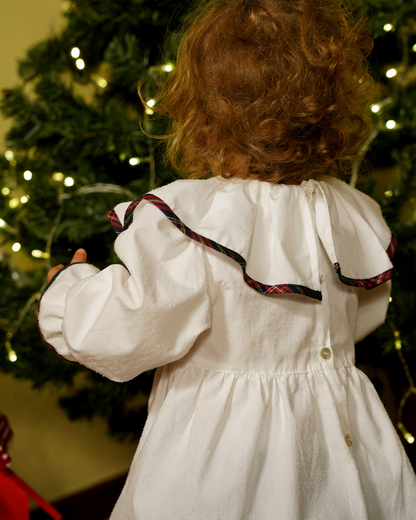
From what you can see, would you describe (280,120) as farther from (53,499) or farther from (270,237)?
(53,499)

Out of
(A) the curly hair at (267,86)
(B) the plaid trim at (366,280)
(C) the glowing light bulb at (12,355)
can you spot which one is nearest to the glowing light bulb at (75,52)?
(A) the curly hair at (267,86)

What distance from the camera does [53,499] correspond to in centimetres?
126

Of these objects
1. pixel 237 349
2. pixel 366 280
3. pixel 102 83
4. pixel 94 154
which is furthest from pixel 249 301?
pixel 102 83

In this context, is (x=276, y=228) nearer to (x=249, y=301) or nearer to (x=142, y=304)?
(x=249, y=301)

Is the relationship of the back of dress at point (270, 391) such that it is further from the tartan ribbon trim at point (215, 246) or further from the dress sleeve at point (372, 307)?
the dress sleeve at point (372, 307)

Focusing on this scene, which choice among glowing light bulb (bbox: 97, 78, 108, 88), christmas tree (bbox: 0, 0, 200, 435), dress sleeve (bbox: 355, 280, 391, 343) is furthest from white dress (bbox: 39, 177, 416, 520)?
glowing light bulb (bbox: 97, 78, 108, 88)

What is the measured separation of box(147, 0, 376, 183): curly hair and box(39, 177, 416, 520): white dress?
47 millimetres

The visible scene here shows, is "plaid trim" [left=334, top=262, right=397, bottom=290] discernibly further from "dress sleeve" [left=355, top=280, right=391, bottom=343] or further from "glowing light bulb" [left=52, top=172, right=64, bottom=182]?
"glowing light bulb" [left=52, top=172, right=64, bottom=182]

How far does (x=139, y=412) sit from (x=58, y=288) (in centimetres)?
66

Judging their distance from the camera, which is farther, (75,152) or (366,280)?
(75,152)

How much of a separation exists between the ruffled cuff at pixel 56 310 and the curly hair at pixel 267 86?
26cm

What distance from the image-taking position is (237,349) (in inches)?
25.6

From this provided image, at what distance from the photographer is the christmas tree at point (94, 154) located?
0.99 meters

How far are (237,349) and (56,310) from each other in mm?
253
